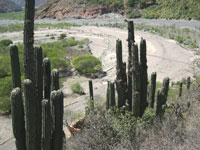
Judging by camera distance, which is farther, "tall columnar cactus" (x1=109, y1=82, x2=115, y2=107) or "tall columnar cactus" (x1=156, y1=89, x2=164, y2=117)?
"tall columnar cactus" (x1=109, y1=82, x2=115, y2=107)

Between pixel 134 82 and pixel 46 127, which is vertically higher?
pixel 134 82

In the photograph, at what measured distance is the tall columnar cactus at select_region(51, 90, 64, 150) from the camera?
7.89 metres

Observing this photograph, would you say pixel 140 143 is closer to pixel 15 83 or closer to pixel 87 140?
pixel 87 140

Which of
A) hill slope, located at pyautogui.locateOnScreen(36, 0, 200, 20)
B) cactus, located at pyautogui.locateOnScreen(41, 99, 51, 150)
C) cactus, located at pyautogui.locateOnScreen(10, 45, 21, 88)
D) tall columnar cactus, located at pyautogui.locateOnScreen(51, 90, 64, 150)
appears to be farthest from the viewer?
hill slope, located at pyautogui.locateOnScreen(36, 0, 200, 20)

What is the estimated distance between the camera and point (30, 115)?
7.25 metres

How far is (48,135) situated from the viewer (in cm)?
785

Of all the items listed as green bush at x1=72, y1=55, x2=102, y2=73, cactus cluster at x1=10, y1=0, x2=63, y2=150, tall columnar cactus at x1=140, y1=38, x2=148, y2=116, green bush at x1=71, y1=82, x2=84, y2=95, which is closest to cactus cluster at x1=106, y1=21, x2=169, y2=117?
tall columnar cactus at x1=140, y1=38, x2=148, y2=116

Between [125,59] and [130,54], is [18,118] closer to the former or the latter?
[130,54]

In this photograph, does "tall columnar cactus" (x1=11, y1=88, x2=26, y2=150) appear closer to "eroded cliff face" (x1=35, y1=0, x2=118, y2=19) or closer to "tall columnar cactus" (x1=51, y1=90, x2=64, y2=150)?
"tall columnar cactus" (x1=51, y1=90, x2=64, y2=150)

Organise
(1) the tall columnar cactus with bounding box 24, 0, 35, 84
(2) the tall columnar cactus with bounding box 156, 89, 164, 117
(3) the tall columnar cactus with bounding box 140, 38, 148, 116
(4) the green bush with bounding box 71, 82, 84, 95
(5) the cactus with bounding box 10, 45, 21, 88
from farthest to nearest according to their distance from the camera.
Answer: (4) the green bush with bounding box 71, 82, 84, 95
(3) the tall columnar cactus with bounding box 140, 38, 148, 116
(2) the tall columnar cactus with bounding box 156, 89, 164, 117
(5) the cactus with bounding box 10, 45, 21, 88
(1) the tall columnar cactus with bounding box 24, 0, 35, 84

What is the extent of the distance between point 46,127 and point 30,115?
29.5 inches

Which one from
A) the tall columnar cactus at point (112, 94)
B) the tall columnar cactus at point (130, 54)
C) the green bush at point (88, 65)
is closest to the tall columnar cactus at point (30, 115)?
the tall columnar cactus at point (112, 94)

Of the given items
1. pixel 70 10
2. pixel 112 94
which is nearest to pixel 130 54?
pixel 112 94

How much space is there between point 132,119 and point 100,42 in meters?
42.6
